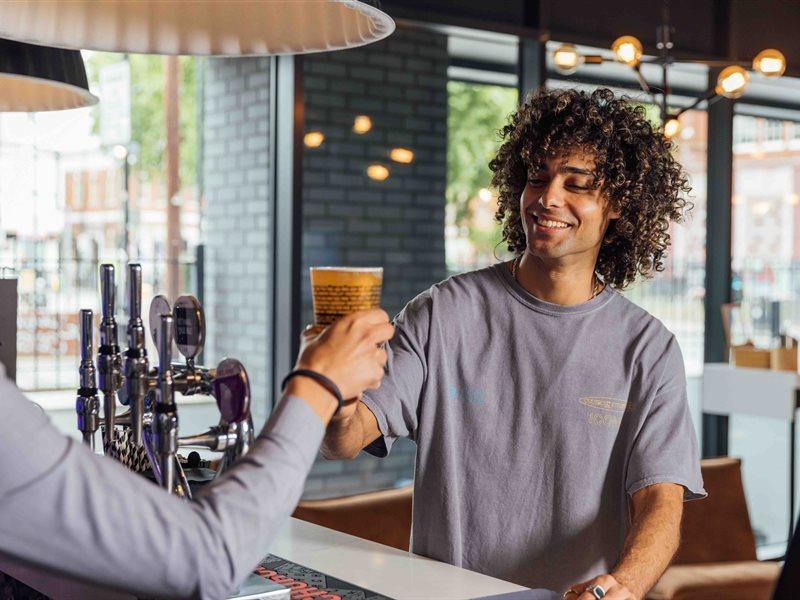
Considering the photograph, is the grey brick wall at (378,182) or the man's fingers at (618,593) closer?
the man's fingers at (618,593)

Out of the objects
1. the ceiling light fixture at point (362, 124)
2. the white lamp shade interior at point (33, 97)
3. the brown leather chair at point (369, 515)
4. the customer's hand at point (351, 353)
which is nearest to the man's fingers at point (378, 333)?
the customer's hand at point (351, 353)

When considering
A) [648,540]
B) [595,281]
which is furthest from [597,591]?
[595,281]

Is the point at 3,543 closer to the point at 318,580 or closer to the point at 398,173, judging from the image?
the point at 318,580

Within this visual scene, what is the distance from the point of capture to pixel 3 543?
2.95 feet

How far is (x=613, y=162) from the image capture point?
2170 millimetres

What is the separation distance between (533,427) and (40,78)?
1.13m

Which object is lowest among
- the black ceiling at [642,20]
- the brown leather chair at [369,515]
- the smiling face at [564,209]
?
the brown leather chair at [369,515]

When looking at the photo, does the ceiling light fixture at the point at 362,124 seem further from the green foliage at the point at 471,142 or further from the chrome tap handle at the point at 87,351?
the chrome tap handle at the point at 87,351

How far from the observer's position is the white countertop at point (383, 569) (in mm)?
1602

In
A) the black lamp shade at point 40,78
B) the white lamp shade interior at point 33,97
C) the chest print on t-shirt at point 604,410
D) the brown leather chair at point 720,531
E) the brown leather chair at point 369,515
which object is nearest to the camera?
the black lamp shade at point 40,78

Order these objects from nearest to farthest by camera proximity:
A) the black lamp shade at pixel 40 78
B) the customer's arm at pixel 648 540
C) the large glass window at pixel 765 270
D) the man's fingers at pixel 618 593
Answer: the man's fingers at pixel 618 593, the customer's arm at pixel 648 540, the black lamp shade at pixel 40 78, the large glass window at pixel 765 270

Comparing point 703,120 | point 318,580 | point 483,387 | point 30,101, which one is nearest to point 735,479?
point 483,387

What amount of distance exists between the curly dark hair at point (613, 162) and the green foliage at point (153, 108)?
86.7 inches

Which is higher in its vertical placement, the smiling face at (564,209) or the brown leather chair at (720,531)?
the smiling face at (564,209)
